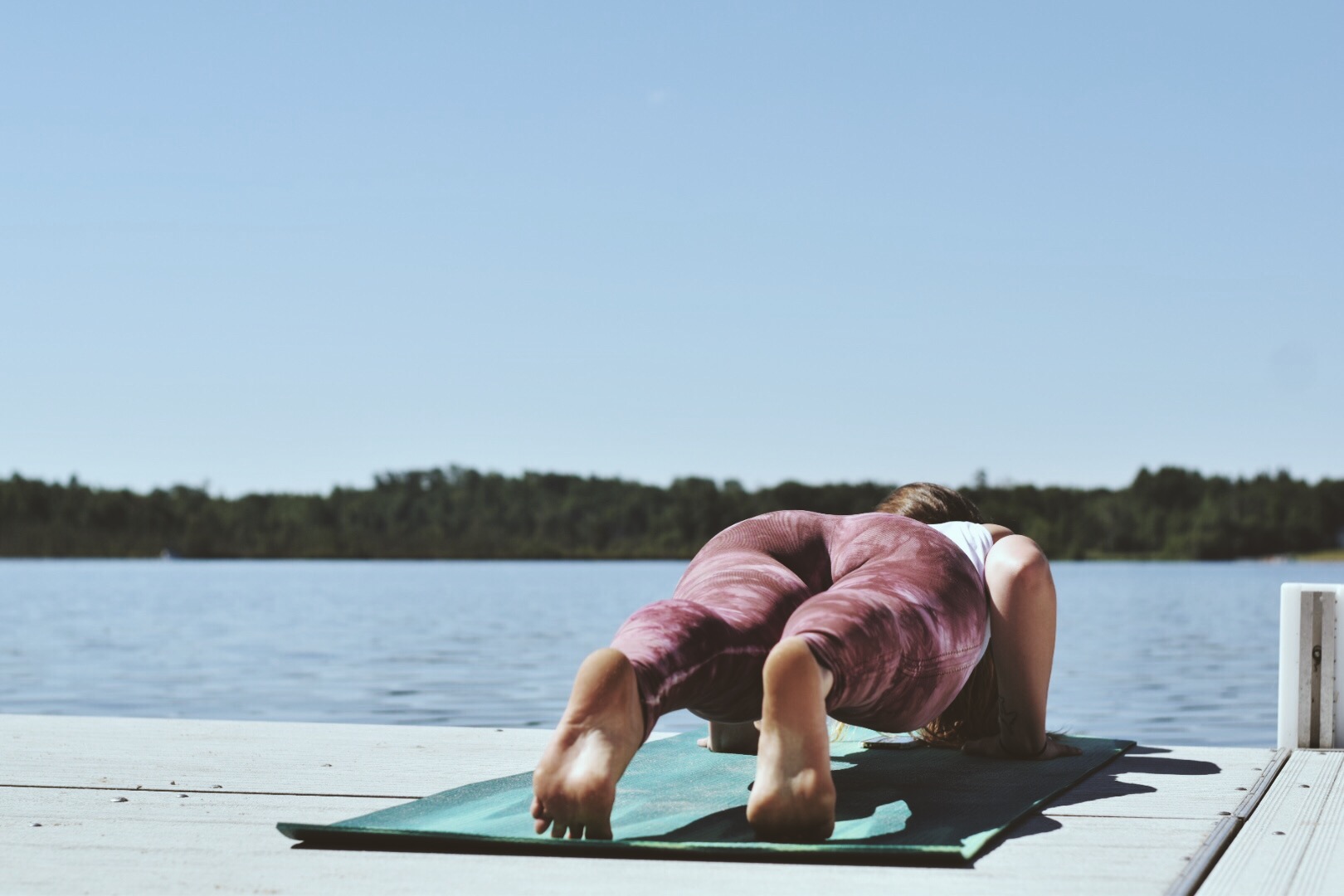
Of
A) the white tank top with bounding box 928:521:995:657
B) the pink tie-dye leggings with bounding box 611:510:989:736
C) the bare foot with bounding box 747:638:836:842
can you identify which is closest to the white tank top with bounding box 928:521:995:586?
the white tank top with bounding box 928:521:995:657

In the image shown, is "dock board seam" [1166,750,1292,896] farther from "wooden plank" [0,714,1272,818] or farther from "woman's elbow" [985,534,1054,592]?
"woman's elbow" [985,534,1054,592]

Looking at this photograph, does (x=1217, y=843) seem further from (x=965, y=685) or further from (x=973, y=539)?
(x=965, y=685)

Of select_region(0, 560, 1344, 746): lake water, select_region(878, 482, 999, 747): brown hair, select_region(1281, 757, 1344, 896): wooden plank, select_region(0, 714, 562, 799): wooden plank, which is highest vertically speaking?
select_region(878, 482, 999, 747): brown hair

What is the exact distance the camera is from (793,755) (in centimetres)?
293

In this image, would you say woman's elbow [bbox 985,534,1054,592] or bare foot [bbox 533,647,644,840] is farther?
woman's elbow [bbox 985,534,1054,592]

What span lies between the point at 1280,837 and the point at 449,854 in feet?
5.88

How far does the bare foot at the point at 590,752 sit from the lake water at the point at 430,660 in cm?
690

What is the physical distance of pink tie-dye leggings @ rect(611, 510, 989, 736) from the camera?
315 cm

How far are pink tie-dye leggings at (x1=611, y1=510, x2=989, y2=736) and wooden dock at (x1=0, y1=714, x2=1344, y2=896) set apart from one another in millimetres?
393

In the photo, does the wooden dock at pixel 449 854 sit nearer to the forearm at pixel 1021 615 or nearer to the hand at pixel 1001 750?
the hand at pixel 1001 750

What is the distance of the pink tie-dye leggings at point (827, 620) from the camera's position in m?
3.15

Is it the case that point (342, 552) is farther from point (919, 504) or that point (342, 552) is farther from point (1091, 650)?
point (919, 504)

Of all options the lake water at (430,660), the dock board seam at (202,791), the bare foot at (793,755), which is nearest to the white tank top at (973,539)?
the bare foot at (793,755)

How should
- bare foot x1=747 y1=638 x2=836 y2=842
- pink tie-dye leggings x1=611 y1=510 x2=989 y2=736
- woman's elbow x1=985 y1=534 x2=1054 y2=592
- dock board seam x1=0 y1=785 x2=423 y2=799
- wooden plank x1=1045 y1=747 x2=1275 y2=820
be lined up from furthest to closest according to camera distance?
woman's elbow x1=985 y1=534 x2=1054 y2=592 < dock board seam x1=0 y1=785 x2=423 y2=799 < wooden plank x1=1045 y1=747 x2=1275 y2=820 < pink tie-dye leggings x1=611 y1=510 x2=989 y2=736 < bare foot x1=747 y1=638 x2=836 y2=842
